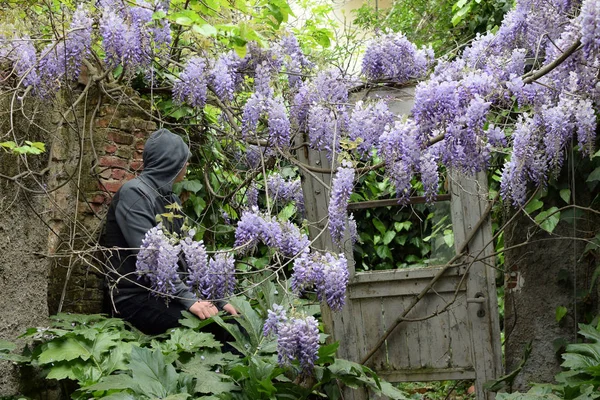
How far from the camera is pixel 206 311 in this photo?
153 inches

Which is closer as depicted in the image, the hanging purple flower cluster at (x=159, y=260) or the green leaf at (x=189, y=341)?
the hanging purple flower cluster at (x=159, y=260)

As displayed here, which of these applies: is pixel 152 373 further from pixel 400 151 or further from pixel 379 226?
pixel 379 226

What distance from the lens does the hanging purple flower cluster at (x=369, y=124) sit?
12.6ft

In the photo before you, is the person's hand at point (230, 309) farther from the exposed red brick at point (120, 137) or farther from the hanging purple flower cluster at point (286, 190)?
the exposed red brick at point (120, 137)

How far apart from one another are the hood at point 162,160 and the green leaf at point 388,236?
217cm

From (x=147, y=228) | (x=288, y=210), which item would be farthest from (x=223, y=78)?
(x=288, y=210)

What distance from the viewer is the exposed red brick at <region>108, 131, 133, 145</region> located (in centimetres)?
459

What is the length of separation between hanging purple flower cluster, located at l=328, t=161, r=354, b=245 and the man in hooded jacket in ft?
2.45

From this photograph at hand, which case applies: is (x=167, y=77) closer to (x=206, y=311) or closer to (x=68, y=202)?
(x=68, y=202)

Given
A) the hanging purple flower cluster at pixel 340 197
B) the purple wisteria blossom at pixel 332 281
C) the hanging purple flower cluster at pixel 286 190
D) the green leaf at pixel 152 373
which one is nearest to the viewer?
the green leaf at pixel 152 373

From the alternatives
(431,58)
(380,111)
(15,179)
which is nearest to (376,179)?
(431,58)

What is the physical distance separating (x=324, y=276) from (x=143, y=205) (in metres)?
1.12

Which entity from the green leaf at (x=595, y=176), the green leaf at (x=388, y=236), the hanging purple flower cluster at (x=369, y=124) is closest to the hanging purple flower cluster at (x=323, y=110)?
the hanging purple flower cluster at (x=369, y=124)

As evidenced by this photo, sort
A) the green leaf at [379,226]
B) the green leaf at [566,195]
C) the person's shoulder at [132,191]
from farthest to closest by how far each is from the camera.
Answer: the green leaf at [379,226]
the green leaf at [566,195]
the person's shoulder at [132,191]
